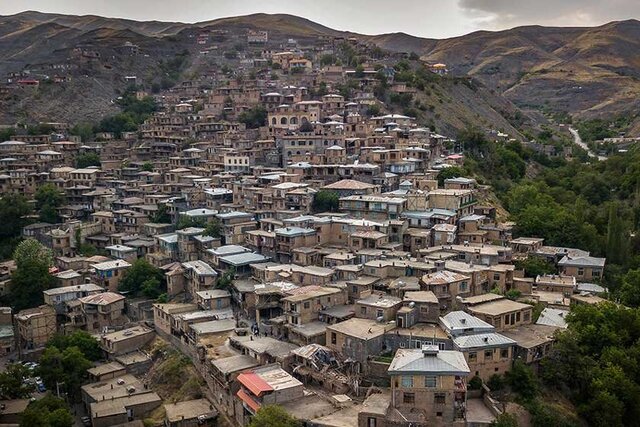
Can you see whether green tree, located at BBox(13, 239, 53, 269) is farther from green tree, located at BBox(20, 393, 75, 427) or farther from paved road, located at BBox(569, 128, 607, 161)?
paved road, located at BBox(569, 128, 607, 161)

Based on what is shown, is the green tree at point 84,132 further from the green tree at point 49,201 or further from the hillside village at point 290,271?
the green tree at point 49,201

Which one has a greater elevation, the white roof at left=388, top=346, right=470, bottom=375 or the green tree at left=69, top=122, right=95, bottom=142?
the green tree at left=69, top=122, right=95, bottom=142

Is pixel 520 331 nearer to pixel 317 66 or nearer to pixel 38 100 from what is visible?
pixel 317 66

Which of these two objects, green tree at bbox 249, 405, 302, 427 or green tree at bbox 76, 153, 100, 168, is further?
green tree at bbox 76, 153, 100, 168

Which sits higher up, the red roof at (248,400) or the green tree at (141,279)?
the green tree at (141,279)

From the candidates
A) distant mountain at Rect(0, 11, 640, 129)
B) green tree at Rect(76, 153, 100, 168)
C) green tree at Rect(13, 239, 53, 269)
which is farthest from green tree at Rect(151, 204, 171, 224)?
distant mountain at Rect(0, 11, 640, 129)

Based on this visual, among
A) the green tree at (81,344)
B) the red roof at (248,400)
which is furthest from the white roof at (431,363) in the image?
the green tree at (81,344)

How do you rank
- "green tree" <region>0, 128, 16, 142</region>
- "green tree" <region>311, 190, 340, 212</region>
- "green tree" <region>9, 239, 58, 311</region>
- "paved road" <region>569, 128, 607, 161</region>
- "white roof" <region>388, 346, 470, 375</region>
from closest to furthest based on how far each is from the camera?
"white roof" <region>388, 346, 470, 375</region> < "green tree" <region>9, 239, 58, 311</region> < "green tree" <region>311, 190, 340, 212</region> < "green tree" <region>0, 128, 16, 142</region> < "paved road" <region>569, 128, 607, 161</region>
